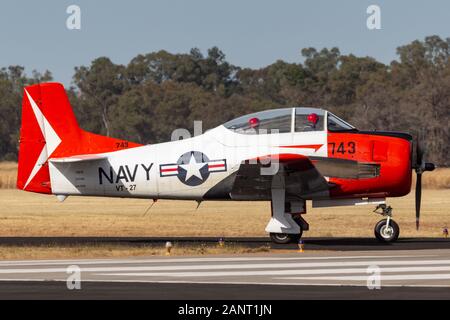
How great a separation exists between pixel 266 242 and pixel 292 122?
2.69m

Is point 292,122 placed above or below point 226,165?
above

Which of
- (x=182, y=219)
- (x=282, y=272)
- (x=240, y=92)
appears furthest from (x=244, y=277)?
(x=240, y=92)

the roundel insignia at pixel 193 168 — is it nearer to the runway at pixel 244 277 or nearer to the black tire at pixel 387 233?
the runway at pixel 244 277

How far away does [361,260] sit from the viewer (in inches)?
573

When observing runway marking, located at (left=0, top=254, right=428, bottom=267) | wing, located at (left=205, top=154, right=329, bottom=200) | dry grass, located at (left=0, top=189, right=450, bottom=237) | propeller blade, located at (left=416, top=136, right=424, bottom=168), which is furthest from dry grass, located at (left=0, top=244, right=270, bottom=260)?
dry grass, located at (left=0, top=189, right=450, bottom=237)

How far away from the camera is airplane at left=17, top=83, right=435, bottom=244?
1766 centimetres

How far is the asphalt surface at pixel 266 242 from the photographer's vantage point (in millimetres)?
17281

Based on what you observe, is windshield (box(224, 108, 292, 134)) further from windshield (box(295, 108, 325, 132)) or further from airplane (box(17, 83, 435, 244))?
windshield (box(295, 108, 325, 132))

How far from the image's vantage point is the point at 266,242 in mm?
18844

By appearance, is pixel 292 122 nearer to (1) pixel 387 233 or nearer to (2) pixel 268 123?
(2) pixel 268 123

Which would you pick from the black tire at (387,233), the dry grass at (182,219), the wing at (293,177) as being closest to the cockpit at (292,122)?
the wing at (293,177)

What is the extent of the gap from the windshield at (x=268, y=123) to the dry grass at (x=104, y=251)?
Answer: 2.23 meters

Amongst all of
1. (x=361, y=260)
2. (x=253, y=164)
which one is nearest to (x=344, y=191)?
(x=253, y=164)
